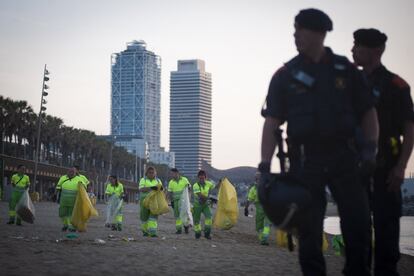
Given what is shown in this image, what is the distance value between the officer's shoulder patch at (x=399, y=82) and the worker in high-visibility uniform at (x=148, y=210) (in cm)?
1199

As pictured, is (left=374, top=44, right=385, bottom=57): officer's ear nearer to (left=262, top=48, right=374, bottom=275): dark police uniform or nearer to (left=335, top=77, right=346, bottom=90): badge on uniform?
(left=262, top=48, right=374, bottom=275): dark police uniform

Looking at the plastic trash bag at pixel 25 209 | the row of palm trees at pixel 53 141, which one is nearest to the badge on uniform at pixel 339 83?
the plastic trash bag at pixel 25 209

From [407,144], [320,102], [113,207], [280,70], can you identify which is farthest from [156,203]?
[320,102]

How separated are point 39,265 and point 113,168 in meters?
133

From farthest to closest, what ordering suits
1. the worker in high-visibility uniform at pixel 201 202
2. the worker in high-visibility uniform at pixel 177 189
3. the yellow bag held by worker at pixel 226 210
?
1. the worker in high-visibility uniform at pixel 177 189
2. the worker in high-visibility uniform at pixel 201 202
3. the yellow bag held by worker at pixel 226 210

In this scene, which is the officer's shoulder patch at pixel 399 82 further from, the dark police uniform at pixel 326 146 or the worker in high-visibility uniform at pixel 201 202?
the worker in high-visibility uniform at pixel 201 202

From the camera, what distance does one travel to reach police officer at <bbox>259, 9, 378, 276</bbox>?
14.8 feet

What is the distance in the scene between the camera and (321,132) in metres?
4.50

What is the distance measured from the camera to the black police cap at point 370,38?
18.3ft

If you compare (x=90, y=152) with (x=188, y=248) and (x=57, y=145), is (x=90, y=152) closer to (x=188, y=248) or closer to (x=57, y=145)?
(x=57, y=145)

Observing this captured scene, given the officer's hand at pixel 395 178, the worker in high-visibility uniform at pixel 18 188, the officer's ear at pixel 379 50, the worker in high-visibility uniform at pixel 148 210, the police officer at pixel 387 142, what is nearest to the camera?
the officer's hand at pixel 395 178

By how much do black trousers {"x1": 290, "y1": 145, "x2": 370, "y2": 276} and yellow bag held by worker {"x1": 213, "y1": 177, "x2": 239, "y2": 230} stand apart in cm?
1264

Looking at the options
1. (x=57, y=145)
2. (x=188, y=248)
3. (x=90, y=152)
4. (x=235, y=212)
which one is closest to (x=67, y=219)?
(x=235, y=212)

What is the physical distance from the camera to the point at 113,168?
461ft
